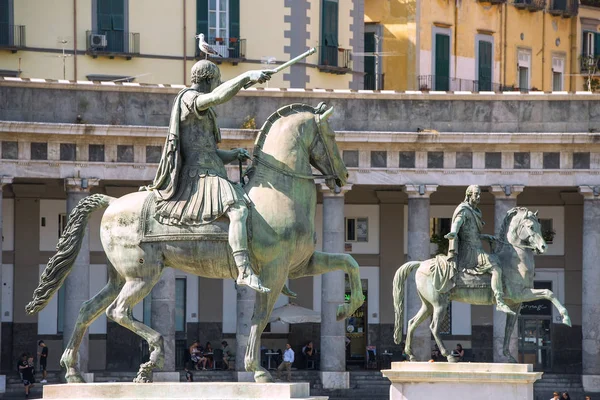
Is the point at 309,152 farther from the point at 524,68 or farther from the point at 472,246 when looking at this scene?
the point at 524,68

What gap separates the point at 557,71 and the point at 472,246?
47.2m

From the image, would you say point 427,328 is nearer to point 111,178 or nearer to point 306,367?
point 306,367

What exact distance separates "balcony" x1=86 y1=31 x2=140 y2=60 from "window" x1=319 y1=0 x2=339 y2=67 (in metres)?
7.68

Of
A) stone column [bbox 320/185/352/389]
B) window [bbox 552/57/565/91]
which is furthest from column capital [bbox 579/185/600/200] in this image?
window [bbox 552/57/565/91]

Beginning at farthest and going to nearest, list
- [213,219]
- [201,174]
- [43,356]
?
[43,356], [201,174], [213,219]

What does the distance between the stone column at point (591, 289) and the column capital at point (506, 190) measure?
7.01 feet

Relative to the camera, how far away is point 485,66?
8712 centimetres

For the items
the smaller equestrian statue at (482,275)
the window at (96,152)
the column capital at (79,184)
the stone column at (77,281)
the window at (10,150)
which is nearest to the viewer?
the smaller equestrian statue at (482,275)

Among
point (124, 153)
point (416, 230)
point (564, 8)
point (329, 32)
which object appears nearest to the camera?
point (124, 153)

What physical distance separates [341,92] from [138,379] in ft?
131

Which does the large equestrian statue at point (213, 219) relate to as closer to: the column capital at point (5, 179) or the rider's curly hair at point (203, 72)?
the rider's curly hair at point (203, 72)

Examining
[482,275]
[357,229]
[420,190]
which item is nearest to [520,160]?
[420,190]

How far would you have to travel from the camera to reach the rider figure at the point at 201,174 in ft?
100

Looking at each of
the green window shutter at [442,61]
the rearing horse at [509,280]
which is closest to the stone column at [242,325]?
the green window shutter at [442,61]
